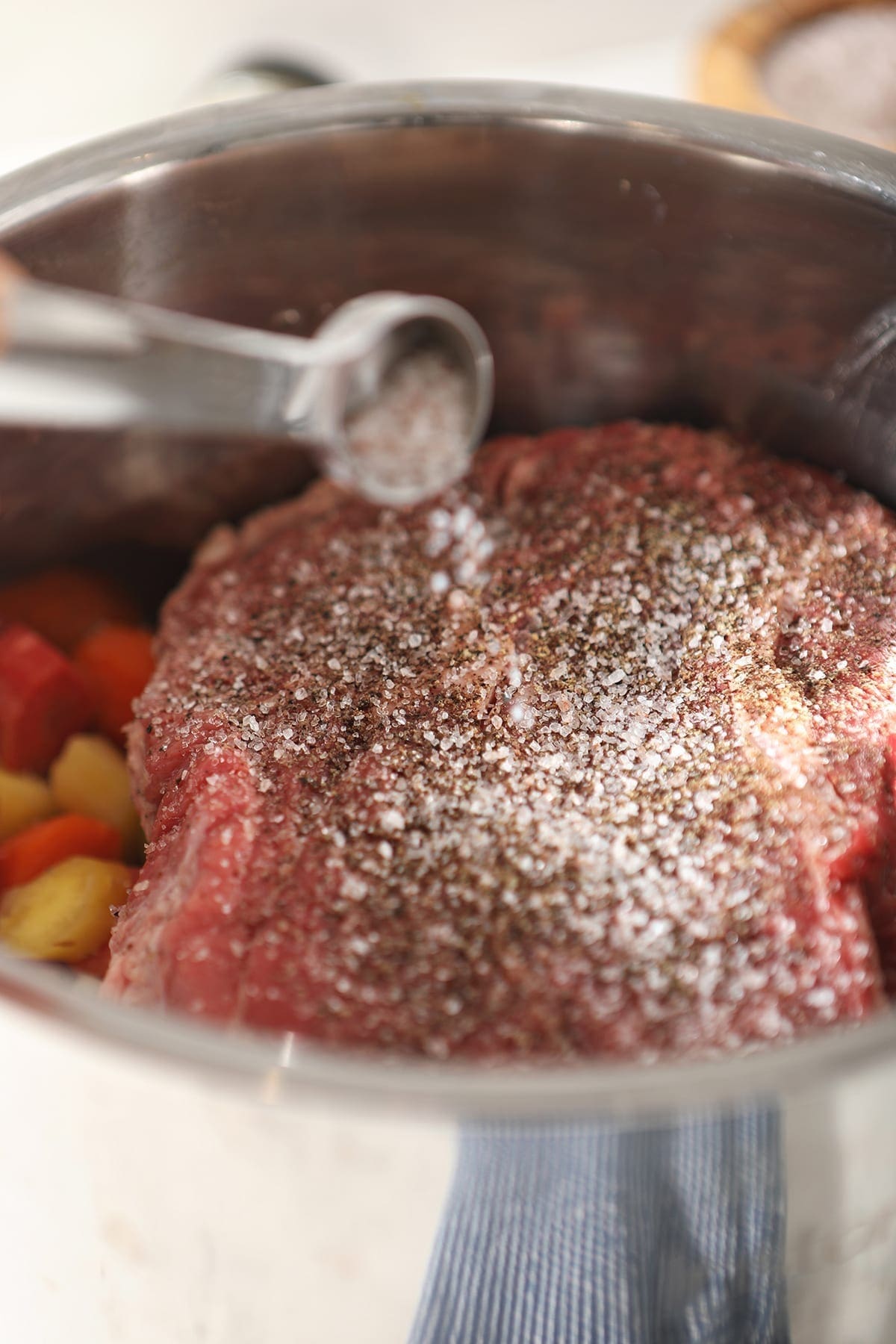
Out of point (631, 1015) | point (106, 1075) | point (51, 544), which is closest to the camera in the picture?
point (106, 1075)

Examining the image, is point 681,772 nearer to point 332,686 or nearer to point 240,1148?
point 332,686

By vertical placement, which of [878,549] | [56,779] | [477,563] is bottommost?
[56,779]

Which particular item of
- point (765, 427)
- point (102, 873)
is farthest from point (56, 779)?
point (765, 427)

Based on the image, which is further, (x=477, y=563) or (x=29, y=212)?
(x=477, y=563)

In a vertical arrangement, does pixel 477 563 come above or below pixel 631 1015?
above

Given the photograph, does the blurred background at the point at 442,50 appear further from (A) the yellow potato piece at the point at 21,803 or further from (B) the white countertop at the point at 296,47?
(A) the yellow potato piece at the point at 21,803

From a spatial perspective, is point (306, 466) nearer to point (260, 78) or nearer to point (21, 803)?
point (21, 803)

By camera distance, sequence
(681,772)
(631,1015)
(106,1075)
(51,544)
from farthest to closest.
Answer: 1. (51,544)
2. (681,772)
3. (631,1015)
4. (106,1075)
